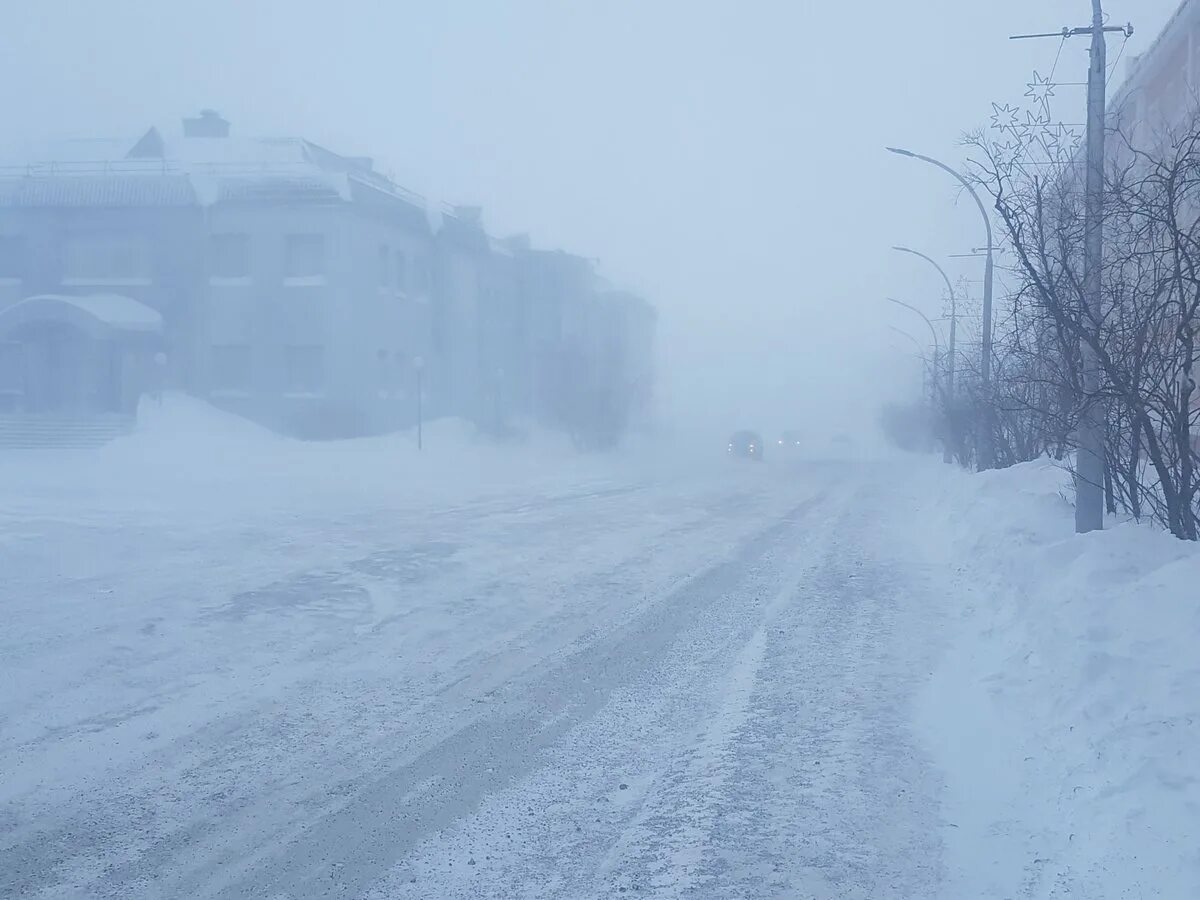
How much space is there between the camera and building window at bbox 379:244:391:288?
43438mm

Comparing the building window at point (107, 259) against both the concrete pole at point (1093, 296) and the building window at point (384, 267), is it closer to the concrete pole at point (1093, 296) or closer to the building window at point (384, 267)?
the building window at point (384, 267)

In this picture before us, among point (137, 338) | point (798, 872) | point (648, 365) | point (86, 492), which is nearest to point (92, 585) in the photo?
point (798, 872)

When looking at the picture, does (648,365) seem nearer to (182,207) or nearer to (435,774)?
(182,207)

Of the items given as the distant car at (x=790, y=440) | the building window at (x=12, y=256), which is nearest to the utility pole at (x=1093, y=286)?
the building window at (x=12, y=256)

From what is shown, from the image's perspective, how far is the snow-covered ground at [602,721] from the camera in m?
4.91

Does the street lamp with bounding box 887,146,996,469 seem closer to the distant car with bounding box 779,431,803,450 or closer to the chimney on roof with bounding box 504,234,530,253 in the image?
the chimney on roof with bounding box 504,234,530,253

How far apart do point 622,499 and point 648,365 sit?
178 ft

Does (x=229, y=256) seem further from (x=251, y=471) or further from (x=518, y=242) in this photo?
(x=518, y=242)

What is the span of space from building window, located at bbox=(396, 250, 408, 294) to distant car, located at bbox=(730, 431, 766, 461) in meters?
22.1

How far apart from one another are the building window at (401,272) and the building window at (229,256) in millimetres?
6003

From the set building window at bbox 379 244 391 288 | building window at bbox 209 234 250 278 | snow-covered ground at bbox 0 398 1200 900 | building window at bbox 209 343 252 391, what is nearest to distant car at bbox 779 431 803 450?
building window at bbox 379 244 391 288

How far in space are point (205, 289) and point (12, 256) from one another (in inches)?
296

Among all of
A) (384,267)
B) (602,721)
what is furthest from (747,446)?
(602,721)

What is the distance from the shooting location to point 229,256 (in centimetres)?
4178
